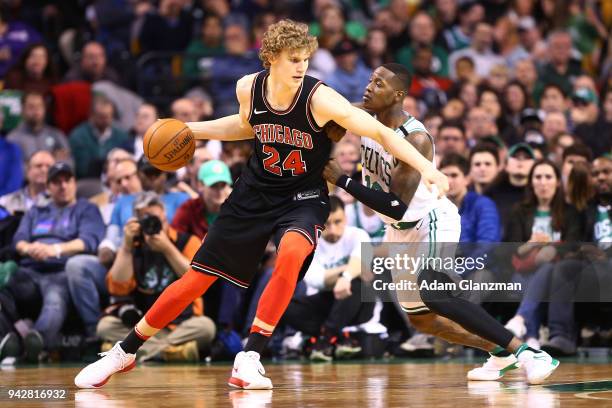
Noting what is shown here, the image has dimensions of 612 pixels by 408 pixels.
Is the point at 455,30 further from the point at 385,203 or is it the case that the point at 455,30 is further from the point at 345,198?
the point at 385,203

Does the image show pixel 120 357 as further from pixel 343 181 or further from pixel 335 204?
pixel 335 204

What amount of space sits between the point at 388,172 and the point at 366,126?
61cm

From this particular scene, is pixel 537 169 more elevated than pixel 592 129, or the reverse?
pixel 592 129

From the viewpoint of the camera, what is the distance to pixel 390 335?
33.4 ft

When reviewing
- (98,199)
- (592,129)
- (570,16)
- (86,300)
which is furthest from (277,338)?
(570,16)

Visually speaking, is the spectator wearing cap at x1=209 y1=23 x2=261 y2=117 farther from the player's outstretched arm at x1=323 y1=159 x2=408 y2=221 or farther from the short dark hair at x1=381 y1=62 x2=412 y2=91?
the player's outstretched arm at x1=323 y1=159 x2=408 y2=221

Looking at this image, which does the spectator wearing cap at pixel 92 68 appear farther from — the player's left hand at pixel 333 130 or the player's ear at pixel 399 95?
the player's left hand at pixel 333 130

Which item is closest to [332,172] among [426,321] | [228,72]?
[426,321]

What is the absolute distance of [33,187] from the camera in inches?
439

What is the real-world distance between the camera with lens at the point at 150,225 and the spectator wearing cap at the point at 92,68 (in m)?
4.35

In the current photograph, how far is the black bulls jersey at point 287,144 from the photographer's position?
6.92 meters

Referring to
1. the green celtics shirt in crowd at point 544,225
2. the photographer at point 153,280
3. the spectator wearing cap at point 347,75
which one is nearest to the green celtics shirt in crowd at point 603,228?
the green celtics shirt in crowd at point 544,225

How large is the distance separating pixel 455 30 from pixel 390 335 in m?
6.85

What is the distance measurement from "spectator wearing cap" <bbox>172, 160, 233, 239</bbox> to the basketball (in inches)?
105
